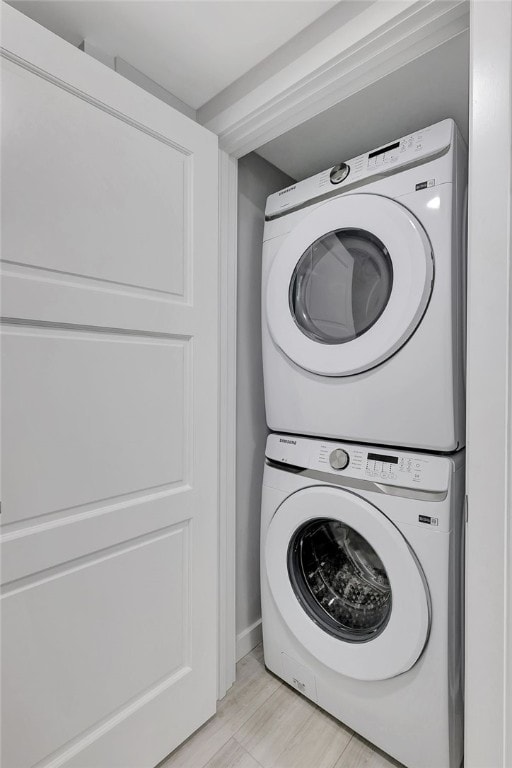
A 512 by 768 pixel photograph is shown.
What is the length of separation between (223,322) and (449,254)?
746 millimetres

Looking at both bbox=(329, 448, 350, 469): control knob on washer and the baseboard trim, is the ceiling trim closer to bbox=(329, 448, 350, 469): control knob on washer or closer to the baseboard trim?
bbox=(329, 448, 350, 469): control knob on washer

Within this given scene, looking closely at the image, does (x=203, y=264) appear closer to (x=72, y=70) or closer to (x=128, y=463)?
(x=72, y=70)

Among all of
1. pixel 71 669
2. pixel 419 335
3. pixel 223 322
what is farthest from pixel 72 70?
pixel 71 669

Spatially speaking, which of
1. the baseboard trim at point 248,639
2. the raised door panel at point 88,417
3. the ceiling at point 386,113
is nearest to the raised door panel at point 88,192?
the raised door panel at point 88,417

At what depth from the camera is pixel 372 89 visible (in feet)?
4.00

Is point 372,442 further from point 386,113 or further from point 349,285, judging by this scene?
point 386,113

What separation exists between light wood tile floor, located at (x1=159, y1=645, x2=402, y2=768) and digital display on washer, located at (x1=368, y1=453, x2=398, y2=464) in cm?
91

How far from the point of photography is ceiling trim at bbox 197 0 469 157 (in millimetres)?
924

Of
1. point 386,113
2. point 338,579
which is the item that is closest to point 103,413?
point 338,579

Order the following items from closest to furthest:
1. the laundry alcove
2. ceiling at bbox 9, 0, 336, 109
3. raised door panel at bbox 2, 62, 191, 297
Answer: raised door panel at bbox 2, 62, 191, 297
ceiling at bbox 9, 0, 336, 109
the laundry alcove

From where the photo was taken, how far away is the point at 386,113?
4.36ft

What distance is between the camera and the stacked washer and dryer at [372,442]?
41.0 inches

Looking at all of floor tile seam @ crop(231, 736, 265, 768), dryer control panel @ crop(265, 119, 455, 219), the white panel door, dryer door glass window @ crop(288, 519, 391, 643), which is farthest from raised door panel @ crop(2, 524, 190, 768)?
dryer control panel @ crop(265, 119, 455, 219)

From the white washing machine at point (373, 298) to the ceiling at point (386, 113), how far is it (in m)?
0.20
